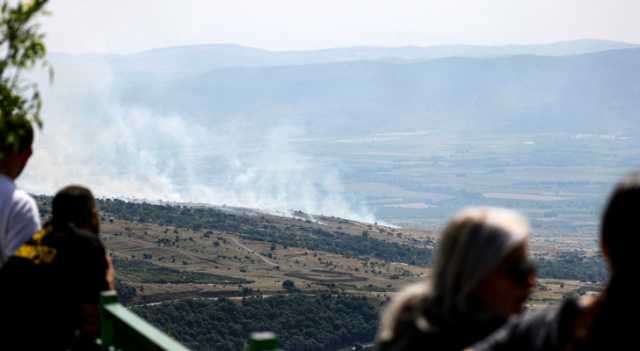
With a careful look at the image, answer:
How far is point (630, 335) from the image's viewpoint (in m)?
4.01

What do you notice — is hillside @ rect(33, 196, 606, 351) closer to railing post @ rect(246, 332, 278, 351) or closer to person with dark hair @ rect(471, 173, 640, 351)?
railing post @ rect(246, 332, 278, 351)

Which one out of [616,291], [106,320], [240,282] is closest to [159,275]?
[240,282]

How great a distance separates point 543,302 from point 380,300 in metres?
23.1

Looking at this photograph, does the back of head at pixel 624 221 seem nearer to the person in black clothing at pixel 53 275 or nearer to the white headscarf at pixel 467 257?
the white headscarf at pixel 467 257

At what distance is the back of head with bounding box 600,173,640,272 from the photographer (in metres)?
4.06

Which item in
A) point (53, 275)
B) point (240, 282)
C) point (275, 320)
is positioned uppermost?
point (53, 275)

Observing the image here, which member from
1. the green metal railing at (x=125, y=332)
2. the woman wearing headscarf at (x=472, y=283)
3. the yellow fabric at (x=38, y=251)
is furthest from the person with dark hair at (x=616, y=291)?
the yellow fabric at (x=38, y=251)

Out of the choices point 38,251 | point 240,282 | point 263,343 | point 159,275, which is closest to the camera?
point 263,343

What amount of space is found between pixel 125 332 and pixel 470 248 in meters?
4.01

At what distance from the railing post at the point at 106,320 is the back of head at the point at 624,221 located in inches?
194

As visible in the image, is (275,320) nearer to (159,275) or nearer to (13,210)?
(159,275)

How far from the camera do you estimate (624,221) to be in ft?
13.4

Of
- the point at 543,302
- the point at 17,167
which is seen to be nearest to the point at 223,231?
the point at 543,302

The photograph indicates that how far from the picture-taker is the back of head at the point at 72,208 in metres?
8.04
